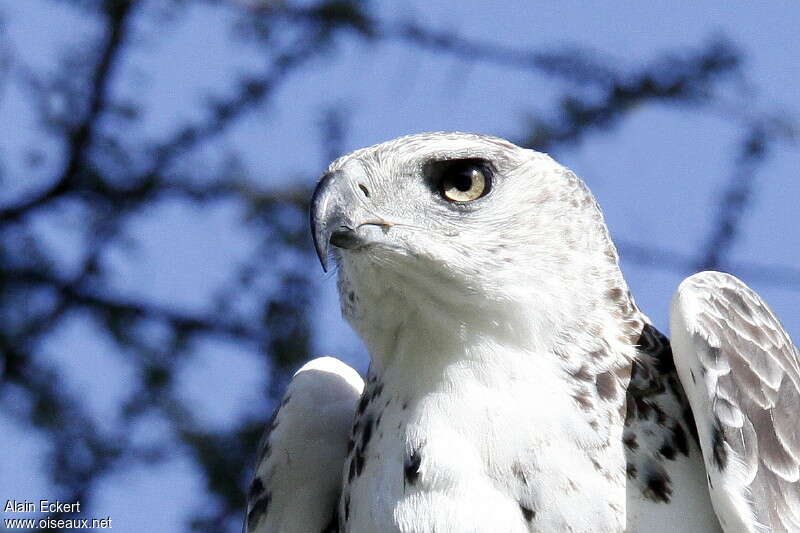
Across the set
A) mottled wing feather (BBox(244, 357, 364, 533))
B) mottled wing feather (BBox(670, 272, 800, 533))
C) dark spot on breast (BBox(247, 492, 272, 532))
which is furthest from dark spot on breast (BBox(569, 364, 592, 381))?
dark spot on breast (BBox(247, 492, 272, 532))

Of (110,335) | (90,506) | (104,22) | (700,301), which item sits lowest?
(90,506)

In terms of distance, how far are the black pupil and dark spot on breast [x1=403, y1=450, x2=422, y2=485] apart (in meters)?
0.62

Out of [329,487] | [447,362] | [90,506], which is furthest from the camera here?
[90,506]

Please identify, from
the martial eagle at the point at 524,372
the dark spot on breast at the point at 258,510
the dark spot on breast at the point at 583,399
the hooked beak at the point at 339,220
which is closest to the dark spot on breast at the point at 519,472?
the martial eagle at the point at 524,372

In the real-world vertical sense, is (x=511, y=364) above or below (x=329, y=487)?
above

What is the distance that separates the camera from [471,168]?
316 cm

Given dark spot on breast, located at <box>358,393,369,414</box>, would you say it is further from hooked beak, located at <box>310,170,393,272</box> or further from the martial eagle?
hooked beak, located at <box>310,170,393,272</box>

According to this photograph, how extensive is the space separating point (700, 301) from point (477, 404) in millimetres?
530

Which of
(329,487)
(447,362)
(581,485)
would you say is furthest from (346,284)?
(581,485)

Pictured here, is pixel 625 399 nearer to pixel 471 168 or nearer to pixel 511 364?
pixel 511 364

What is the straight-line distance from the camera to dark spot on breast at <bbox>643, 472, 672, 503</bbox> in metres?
2.83

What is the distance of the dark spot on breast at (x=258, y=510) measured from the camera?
3330mm

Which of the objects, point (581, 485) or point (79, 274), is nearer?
point (581, 485)

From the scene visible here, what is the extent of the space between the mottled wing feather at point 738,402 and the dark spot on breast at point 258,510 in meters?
1.05
